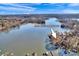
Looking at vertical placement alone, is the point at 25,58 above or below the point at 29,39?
below

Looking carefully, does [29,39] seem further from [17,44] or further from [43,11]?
[43,11]

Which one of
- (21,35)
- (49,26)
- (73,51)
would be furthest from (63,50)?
(21,35)

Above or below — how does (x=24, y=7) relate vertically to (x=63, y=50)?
above

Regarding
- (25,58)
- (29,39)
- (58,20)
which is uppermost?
(58,20)

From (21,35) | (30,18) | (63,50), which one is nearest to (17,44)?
(21,35)

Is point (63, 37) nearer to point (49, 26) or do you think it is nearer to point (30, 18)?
point (49, 26)
